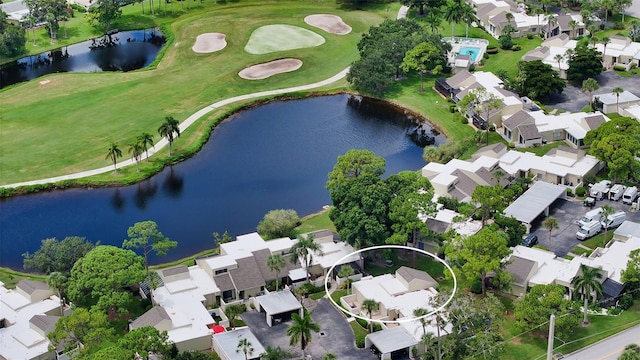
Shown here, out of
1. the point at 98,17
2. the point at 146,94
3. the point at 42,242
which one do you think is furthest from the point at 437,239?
the point at 98,17

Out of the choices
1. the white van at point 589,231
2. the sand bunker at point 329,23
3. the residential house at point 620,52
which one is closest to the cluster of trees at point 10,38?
the sand bunker at point 329,23

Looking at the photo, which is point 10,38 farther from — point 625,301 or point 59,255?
point 625,301

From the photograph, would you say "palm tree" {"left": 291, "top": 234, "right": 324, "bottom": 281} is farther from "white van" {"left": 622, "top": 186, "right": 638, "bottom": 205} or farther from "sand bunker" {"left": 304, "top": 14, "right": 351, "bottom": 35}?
"sand bunker" {"left": 304, "top": 14, "right": 351, "bottom": 35}

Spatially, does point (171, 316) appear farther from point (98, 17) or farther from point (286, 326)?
point (98, 17)

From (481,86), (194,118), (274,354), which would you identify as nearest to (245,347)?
(274,354)

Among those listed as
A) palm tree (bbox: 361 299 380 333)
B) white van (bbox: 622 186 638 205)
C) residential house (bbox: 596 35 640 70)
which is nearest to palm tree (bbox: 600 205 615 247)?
white van (bbox: 622 186 638 205)
